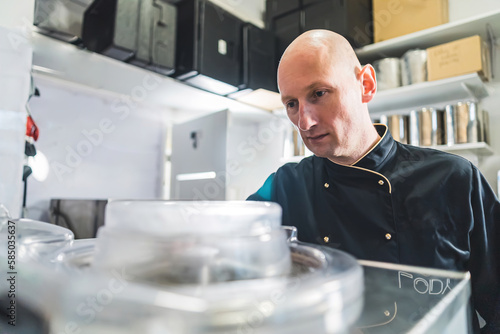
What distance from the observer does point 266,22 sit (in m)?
2.64

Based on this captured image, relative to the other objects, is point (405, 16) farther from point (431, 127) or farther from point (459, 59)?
point (431, 127)

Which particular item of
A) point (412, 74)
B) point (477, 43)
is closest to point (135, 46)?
point (412, 74)

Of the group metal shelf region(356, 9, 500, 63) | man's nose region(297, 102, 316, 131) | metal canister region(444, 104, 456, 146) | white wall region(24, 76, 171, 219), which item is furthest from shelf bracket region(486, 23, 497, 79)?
white wall region(24, 76, 171, 219)

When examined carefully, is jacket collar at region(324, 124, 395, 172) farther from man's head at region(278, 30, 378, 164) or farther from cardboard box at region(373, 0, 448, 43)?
cardboard box at region(373, 0, 448, 43)

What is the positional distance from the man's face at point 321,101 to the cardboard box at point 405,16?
152cm

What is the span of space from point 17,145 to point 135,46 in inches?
31.1

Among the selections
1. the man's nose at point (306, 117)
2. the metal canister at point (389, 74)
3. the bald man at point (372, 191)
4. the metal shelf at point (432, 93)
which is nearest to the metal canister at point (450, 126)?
the metal shelf at point (432, 93)

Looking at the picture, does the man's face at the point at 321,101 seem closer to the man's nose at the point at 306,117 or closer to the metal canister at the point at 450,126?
the man's nose at the point at 306,117

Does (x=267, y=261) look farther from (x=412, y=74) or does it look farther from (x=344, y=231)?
(x=412, y=74)

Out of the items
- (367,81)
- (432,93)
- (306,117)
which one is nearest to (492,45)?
(432,93)

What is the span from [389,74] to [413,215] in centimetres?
146

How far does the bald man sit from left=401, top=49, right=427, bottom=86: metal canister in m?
1.19

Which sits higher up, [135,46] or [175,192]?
[135,46]

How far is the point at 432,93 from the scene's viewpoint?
1907mm
